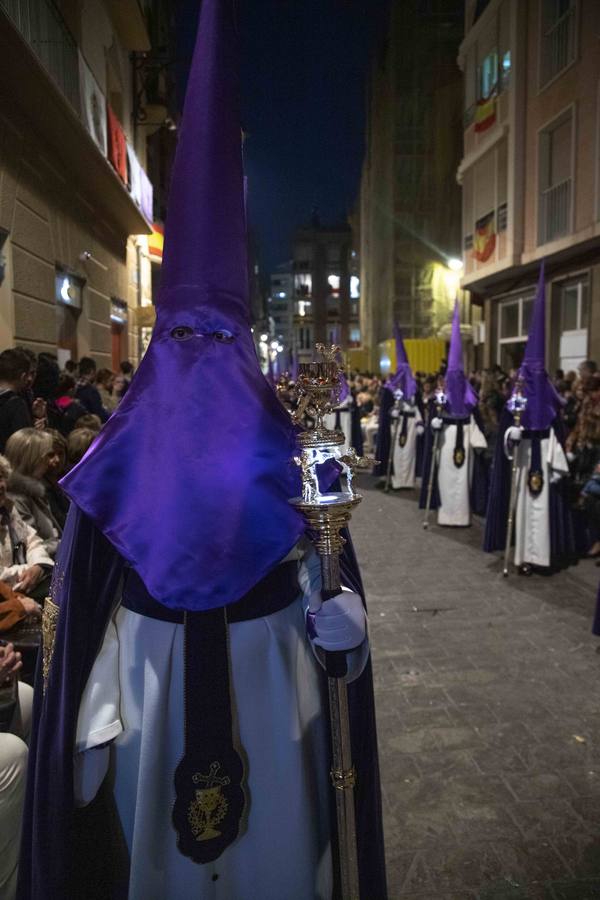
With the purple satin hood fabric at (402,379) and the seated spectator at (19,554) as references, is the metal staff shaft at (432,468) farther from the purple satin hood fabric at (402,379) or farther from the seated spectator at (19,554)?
the seated spectator at (19,554)

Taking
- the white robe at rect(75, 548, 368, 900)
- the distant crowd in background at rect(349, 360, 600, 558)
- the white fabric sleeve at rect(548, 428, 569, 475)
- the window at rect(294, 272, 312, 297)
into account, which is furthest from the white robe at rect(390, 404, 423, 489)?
the window at rect(294, 272, 312, 297)

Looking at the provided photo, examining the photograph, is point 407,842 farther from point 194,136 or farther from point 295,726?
point 194,136

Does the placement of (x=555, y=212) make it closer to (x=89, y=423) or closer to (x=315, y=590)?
(x=89, y=423)

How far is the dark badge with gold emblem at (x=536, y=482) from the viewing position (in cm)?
706

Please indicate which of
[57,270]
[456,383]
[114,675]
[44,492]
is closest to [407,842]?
[114,675]

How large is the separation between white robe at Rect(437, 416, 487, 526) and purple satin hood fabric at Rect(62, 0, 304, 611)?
7.72m

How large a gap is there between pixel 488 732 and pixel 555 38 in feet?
51.4

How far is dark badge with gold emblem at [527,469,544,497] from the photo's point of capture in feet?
23.2

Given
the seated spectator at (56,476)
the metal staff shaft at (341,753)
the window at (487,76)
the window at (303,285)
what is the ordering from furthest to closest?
the window at (303,285), the window at (487,76), the seated spectator at (56,476), the metal staff shaft at (341,753)

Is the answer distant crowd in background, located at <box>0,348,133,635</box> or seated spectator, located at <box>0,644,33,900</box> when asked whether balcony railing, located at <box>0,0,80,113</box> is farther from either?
seated spectator, located at <box>0,644,33,900</box>

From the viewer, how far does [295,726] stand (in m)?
2.04

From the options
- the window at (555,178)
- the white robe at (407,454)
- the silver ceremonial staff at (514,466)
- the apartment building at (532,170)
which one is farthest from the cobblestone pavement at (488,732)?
the window at (555,178)

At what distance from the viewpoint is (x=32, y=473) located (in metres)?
4.07

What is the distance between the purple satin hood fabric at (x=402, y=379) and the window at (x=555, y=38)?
23.0 feet
